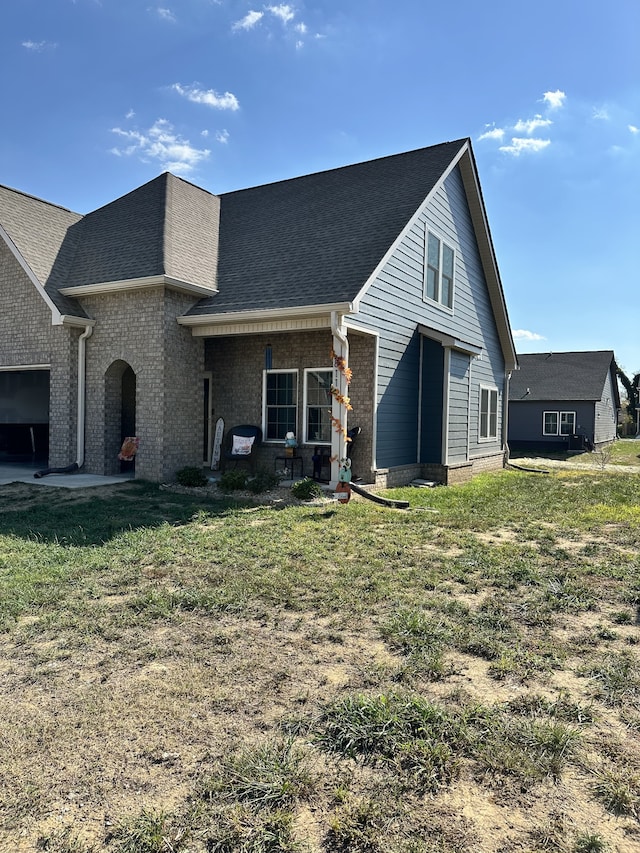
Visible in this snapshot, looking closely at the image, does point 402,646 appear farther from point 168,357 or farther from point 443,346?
point 443,346

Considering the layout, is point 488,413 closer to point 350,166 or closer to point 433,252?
point 433,252

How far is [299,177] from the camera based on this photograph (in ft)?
51.4

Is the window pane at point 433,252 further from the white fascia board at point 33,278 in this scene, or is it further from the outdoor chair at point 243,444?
the white fascia board at point 33,278

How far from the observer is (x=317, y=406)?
469 inches

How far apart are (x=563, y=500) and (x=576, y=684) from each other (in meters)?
8.22

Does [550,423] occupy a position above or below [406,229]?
below

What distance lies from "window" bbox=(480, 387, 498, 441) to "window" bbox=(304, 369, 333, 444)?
21.5 feet

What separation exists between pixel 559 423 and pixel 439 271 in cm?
1896

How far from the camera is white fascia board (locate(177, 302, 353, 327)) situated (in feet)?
32.8

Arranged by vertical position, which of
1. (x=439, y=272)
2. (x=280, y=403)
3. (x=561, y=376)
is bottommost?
(x=280, y=403)

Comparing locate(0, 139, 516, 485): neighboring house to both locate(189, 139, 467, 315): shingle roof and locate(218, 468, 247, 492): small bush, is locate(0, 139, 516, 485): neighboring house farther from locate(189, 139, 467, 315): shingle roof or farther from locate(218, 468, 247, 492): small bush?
locate(218, 468, 247, 492): small bush

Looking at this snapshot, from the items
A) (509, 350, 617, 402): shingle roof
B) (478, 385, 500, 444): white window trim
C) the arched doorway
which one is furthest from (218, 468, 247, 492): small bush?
(509, 350, 617, 402): shingle roof

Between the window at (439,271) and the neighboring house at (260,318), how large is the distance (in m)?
0.05

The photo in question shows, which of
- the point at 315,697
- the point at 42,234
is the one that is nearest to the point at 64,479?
the point at 42,234
